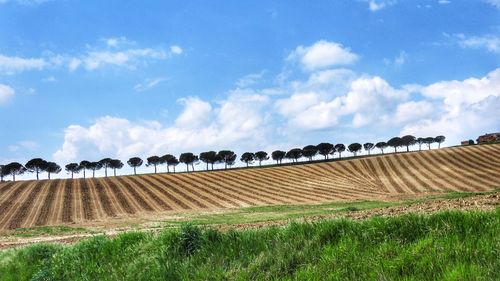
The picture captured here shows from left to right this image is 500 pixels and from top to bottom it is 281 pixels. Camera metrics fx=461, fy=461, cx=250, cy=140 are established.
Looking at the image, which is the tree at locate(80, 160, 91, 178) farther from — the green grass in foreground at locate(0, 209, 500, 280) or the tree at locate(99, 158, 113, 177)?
the green grass in foreground at locate(0, 209, 500, 280)

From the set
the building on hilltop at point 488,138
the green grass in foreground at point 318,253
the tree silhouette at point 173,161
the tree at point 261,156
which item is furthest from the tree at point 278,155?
the green grass in foreground at point 318,253

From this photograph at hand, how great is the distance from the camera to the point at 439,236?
860cm

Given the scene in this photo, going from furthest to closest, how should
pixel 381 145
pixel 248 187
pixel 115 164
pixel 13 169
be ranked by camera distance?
pixel 381 145 → pixel 115 164 → pixel 13 169 → pixel 248 187

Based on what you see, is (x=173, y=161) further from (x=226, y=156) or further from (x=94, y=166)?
(x=94, y=166)

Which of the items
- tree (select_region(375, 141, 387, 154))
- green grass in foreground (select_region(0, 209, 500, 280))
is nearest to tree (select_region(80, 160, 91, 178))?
tree (select_region(375, 141, 387, 154))

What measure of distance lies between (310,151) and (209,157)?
40894 mm

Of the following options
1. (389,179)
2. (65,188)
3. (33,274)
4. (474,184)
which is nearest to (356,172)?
(389,179)

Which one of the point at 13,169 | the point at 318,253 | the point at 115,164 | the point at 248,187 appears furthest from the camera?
the point at 115,164

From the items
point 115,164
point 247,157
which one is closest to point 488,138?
point 247,157

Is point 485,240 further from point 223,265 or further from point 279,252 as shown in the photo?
point 223,265

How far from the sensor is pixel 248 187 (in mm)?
84250

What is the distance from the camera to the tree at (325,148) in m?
187

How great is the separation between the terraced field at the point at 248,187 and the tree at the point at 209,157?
76.9 meters

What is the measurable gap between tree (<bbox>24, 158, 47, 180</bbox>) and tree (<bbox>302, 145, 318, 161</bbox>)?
326 feet
